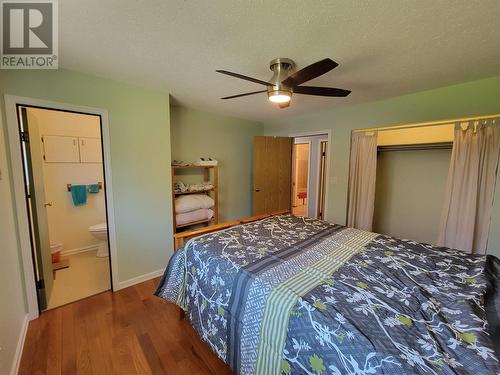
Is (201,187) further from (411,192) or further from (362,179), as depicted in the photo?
(411,192)

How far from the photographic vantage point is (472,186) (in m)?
2.23

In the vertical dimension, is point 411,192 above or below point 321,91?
below

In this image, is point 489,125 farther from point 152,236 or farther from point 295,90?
point 152,236

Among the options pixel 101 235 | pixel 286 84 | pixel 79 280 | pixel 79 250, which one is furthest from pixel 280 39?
pixel 79 250

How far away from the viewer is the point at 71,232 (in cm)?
322

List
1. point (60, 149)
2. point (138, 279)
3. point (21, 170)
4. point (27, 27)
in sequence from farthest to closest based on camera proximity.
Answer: point (60, 149) < point (138, 279) < point (21, 170) < point (27, 27)

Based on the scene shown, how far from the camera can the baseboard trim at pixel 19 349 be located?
140 centimetres

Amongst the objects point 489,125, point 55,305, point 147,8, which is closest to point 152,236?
point 55,305

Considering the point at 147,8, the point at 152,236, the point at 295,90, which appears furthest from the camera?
the point at 152,236

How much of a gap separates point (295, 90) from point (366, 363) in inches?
69.9

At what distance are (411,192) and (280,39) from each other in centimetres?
314

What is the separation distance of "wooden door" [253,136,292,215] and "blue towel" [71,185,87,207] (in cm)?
273

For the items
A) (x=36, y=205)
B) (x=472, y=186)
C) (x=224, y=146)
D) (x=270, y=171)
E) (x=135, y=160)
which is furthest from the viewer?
(x=270, y=171)

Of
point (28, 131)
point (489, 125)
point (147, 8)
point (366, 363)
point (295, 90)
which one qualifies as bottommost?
point (366, 363)
